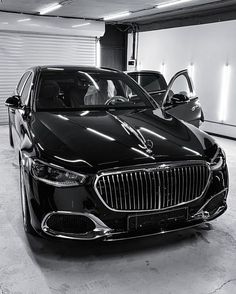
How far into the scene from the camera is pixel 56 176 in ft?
7.02

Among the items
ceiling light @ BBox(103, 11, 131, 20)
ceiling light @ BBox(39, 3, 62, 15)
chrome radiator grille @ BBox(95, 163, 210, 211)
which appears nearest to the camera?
chrome radiator grille @ BBox(95, 163, 210, 211)

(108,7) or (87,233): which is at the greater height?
(108,7)

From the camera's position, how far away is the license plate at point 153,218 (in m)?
2.17

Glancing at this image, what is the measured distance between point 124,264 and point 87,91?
1782 mm

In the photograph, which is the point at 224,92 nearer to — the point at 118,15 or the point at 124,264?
the point at 118,15

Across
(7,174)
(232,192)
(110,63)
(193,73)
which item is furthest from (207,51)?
(7,174)

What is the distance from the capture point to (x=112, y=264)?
7.70 feet

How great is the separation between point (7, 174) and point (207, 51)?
507 cm

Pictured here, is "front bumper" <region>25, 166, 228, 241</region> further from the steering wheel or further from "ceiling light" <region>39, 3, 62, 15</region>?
"ceiling light" <region>39, 3, 62, 15</region>

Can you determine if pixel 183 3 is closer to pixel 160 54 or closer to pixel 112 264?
pixel 160 54

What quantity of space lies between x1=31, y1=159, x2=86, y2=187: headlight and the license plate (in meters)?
0.41

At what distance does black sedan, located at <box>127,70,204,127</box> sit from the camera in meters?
3.78

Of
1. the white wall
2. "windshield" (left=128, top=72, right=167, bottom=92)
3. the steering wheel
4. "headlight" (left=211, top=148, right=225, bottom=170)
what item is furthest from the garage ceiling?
"headlight" (left=211, top=148, right=225, bottom=170)

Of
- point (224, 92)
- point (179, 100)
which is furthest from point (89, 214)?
point (224, 92)
